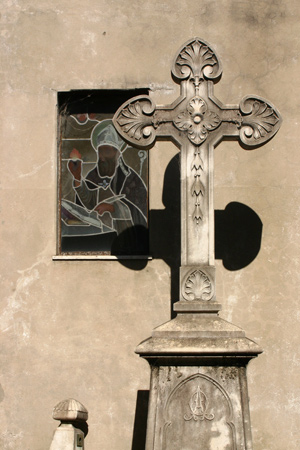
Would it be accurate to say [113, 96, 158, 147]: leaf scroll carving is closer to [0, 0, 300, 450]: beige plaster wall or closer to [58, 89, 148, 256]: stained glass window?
[0, 0, 300, 450]: beige plaster wall

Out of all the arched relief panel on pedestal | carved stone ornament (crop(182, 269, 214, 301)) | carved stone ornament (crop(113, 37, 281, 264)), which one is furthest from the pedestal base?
carved stone ornament (crop(113, 37, 281, 264))

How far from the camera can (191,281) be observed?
7.66 metres

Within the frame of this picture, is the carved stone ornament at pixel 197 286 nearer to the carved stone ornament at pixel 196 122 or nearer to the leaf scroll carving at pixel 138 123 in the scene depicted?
the carved stone ornament at pixel 196 122

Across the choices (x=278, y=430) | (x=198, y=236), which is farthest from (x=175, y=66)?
(x=278, y=430)

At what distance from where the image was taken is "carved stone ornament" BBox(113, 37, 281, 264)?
7.90 m

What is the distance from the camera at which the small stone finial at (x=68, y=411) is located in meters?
7.99

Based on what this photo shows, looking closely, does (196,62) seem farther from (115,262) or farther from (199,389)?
(199,389)

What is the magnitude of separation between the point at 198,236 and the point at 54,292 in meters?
2.02

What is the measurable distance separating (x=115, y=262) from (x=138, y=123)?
173 cm

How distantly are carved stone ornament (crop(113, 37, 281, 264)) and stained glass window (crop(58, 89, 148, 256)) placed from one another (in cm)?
155

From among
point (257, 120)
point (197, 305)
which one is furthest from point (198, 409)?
point (257, 120)

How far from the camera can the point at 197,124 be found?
8.00m

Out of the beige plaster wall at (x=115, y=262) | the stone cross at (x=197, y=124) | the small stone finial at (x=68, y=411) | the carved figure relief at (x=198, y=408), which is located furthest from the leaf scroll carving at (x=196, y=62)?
the small stone finial at (x=68, y=411)

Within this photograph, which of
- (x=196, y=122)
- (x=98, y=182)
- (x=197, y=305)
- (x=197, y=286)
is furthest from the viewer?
(x=98, y=182)
